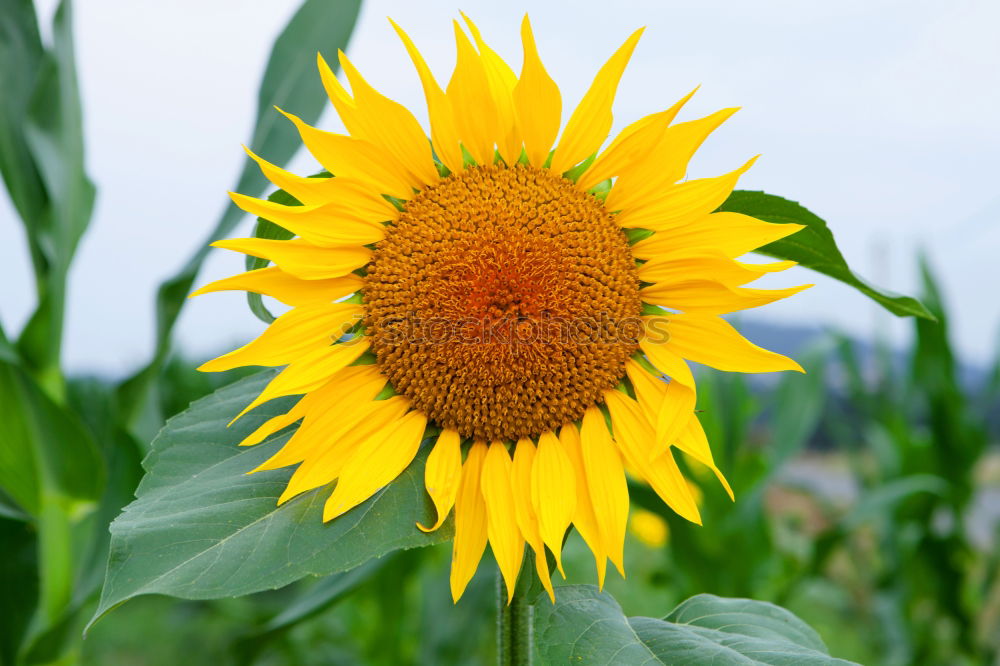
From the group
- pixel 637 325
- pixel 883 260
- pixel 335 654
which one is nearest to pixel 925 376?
pixel 883 260

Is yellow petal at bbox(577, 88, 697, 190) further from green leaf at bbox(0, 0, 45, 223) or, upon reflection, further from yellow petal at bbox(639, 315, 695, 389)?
green leaf at bbox(0, 0, 45, 223)

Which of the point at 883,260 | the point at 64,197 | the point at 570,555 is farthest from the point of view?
the point at 883,260

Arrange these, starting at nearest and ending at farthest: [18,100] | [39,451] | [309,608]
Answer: [309,608] → [39,451] → [18,100]

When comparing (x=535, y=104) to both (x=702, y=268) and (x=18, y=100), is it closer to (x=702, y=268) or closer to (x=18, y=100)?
(x=702, y=268)

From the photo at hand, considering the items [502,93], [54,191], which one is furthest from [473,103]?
[54,191]

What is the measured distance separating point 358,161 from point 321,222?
0.28 feet

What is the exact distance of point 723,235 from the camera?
3.11 ft

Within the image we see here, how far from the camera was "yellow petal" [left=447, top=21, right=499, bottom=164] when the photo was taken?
96 cm

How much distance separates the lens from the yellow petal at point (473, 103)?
961mm

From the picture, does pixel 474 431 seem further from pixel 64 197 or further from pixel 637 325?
pixel 64 197

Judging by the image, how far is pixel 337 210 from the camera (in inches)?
39.4

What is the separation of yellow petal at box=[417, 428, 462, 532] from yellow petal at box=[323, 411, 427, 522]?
0.03m

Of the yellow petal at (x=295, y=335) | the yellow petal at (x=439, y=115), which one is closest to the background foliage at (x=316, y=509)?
the yellow petal at (x=295, y=335)

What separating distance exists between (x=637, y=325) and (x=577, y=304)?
0.25ft
